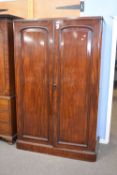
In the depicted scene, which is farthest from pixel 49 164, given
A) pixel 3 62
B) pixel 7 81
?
pixel 3 62

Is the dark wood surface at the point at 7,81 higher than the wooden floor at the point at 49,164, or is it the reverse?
the dark wood surface at the point at 7,81

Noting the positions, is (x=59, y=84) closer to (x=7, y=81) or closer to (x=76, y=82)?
(x=76, y=82)

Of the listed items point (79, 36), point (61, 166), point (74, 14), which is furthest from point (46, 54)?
point (61, 166)

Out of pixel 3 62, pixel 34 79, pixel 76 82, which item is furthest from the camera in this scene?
pixel 3 62

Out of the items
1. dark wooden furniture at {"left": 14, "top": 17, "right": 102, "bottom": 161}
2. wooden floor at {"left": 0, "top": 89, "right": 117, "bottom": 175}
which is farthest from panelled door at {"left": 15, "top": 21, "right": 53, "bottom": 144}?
wooden floor at {"left": 0, "top": 89, "right": 117, "bottom": 175}

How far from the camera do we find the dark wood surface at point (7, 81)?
2632 millimetres

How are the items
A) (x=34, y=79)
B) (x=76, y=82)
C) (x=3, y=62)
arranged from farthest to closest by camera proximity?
(x=3, y=62) → (x=34, y=79) → (x=76, y=82)

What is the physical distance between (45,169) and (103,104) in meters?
1.30

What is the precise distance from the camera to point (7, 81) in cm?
276

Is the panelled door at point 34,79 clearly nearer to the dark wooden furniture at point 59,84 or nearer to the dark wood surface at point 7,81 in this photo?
the dark wooden furniture at point 59,84

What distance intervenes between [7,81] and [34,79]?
0.46 m

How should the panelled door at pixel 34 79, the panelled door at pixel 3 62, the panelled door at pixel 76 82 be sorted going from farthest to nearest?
the panelled door at pixel 3 62
the panelled door at pixel 34 79
the panelled door at pixel 76 82

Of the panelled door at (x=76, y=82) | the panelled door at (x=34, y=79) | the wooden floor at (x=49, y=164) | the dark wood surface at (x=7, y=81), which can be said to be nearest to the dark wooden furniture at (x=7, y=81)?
the dark wood surface at (x=7, y=81)

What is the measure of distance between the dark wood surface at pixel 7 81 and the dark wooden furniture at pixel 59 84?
19 cm
